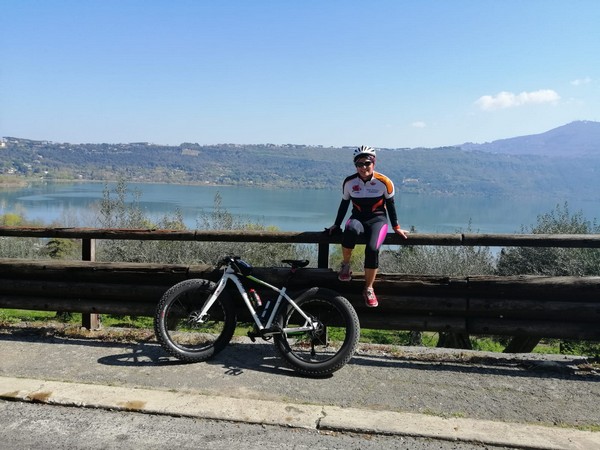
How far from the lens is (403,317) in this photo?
5316mm

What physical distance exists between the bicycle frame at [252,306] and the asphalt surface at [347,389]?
1.25 feet

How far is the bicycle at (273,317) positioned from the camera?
4.79m

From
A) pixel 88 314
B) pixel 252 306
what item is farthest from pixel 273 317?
pixel 88 314

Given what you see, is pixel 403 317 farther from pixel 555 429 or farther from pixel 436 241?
pixel 555 429

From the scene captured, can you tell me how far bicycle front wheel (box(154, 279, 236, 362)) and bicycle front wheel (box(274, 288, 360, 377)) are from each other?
60cm

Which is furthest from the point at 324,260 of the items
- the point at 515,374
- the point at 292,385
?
the point at 515,374

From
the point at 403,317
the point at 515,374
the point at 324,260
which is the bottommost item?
the point at 515,374

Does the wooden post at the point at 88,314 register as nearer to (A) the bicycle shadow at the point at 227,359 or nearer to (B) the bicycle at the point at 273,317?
(A) the bicycle shadow at the point at 227,359

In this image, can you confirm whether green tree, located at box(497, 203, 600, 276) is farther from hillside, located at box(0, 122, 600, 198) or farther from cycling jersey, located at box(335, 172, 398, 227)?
hillside, located at box(0, 122, 600, 198)

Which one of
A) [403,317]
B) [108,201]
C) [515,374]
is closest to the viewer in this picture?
[515,374]

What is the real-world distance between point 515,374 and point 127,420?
335cm

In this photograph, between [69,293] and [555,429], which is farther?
[69,293]

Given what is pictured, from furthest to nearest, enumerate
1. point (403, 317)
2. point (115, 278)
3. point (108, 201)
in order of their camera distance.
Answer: point (108, 201)
point (115, 278)
point (403, 317)

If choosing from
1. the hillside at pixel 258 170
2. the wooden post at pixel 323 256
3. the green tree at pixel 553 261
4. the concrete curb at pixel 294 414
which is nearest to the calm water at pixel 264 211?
the green tree at pixel 553 261
